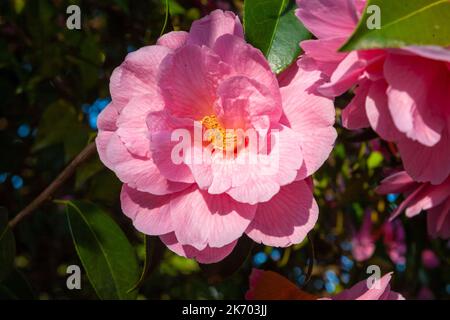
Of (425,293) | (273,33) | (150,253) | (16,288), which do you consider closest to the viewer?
(273,33)

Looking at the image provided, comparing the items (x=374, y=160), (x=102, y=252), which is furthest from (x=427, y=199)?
(x=374, y=160)

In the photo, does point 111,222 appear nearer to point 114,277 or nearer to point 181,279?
point 114,277

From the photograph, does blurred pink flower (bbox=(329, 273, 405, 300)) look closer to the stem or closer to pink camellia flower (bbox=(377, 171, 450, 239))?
pink camellia flower (bbox=(377, 171, 450, 239))

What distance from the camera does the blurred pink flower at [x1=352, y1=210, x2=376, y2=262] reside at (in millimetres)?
1758

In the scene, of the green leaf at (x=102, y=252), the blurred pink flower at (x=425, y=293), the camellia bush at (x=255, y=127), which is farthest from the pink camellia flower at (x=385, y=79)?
the blurred pink flower at (x=425, y=293)

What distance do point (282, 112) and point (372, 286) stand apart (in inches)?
11.8

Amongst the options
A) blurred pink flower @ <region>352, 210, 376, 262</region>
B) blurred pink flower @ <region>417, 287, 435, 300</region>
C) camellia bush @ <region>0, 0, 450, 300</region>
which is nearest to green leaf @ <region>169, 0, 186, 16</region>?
camellia bush @ <region>0, 0, 450, 300</region>

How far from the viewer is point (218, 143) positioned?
2.62ft

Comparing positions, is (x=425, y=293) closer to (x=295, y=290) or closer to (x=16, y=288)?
(x=295, y=290)

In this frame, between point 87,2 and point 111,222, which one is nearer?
point 111,222

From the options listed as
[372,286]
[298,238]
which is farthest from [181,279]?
[298,238]

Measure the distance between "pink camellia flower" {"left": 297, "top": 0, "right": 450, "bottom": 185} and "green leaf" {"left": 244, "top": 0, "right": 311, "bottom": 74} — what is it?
0.04 meters

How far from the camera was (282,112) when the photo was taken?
0.75m

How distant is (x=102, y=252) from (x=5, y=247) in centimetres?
15
